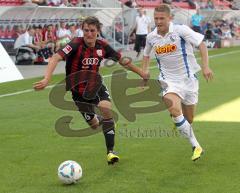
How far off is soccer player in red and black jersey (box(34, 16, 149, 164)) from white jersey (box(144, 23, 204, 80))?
0.35 meters

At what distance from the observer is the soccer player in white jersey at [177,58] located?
8.08 metres

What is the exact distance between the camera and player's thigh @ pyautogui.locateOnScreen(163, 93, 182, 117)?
7957 millimetres

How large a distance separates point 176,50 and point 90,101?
1394mm

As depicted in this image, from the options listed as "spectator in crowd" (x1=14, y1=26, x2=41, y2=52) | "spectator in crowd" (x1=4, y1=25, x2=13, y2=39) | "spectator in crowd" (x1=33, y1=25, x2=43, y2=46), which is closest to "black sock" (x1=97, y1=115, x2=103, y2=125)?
"spectator in crowd" (x1=14, y1=26, x2=41, y2=52)

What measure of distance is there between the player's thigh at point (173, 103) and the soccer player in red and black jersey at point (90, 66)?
48cm

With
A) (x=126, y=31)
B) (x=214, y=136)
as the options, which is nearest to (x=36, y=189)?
(x=214, y=136)

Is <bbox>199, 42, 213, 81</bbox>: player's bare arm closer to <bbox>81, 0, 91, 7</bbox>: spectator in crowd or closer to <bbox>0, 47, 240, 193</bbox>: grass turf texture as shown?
<bbox>0, 47, 240, 193</bbox>: grass turf texture

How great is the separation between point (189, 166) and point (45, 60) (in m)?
17.2

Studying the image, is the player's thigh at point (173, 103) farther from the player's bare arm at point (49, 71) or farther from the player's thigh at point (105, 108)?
the player's bare arm at point (49, 71)

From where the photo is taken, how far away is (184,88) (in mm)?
8305

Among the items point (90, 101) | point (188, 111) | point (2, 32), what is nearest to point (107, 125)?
point (90, 101)

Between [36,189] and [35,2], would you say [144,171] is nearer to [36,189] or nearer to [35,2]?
[36,189]

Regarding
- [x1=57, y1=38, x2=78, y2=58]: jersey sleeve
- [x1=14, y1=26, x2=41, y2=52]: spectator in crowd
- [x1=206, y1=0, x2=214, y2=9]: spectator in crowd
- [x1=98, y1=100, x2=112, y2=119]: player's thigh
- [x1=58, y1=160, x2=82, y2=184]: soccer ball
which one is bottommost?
[x1=206, y1=0, x2=214, y2=9]: spectator in crowd

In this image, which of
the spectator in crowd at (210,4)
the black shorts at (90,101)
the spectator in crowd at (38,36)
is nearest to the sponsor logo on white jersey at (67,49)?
the black shorts at (90,101)
